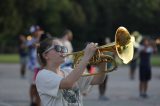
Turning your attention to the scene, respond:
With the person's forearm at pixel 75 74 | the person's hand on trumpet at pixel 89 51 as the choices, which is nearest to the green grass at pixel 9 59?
the person's forearm at pixel 75 74

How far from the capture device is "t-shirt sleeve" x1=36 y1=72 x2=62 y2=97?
550 centimetres

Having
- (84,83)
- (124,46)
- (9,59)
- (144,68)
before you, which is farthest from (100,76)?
(9,59)

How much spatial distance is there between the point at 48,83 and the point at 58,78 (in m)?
0.11

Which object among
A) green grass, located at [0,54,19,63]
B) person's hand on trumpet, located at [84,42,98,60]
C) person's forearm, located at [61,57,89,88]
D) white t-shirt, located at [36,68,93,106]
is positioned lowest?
white t-shirt, located at [36,68,93,106]

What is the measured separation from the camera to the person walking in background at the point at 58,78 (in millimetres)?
5328

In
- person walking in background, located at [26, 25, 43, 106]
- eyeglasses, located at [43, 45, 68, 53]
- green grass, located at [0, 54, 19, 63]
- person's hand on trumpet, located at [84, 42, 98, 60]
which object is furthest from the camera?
green grass, located at [0, 54, 19, 63]

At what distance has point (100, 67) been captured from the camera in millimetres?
5875

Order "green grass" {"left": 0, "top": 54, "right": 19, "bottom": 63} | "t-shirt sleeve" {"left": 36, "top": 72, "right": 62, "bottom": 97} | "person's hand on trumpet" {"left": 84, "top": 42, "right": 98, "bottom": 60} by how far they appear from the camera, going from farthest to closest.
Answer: "green grass" {"left": 0, "top": 54, "right": 19, "bottom": 63} → "t-shirt sleeve" {"left": 36, "top": 72, "right": 62, "bottom": 97} → "person's hand on trumpet" {"left": 84, "top": 42, "right": 98, "bottom": 60}

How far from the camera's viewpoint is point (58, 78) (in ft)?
18.2

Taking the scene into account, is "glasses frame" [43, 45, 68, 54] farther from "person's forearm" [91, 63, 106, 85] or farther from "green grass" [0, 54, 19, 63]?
"green grass" [0, 54, 19, 63]

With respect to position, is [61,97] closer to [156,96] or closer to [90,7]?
[156,96]

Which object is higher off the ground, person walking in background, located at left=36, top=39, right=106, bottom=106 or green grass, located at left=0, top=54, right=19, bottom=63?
green grass, located at left=0, top=54, right=19, bottom=63

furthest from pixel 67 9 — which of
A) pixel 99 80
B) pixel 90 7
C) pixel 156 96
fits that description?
pixel 99 80

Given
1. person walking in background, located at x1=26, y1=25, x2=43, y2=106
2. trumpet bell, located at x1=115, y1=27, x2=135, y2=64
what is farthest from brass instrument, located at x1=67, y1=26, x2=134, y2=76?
person walking in background, located at x1=26, y1=25, x2=43, y2=106
